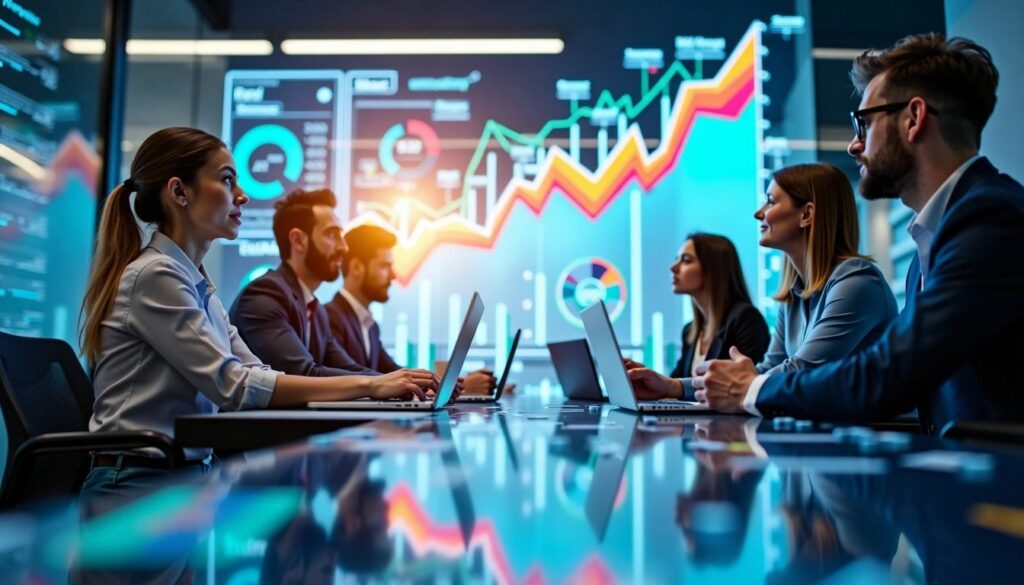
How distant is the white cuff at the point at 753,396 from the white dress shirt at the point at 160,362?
3.17ft

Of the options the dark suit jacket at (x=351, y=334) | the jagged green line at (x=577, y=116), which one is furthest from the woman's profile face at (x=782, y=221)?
the jagged green line at (x=577, y=116)

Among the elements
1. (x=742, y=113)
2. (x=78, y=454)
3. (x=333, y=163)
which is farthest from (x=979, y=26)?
(x=78, y=454)

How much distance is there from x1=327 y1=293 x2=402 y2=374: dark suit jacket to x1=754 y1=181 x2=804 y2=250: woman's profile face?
1835mm

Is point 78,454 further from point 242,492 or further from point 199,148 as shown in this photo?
point 242,492

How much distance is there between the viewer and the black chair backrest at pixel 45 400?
142 cm

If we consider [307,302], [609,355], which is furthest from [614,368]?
[307,302]

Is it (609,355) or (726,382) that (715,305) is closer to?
A: (609,355)

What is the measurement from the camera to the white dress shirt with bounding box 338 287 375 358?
138 inches

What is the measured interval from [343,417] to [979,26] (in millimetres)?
3314

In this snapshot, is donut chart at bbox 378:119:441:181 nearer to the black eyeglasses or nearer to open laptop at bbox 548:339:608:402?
open laptop at bbox 548:339:608:402

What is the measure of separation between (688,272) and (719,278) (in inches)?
5.1

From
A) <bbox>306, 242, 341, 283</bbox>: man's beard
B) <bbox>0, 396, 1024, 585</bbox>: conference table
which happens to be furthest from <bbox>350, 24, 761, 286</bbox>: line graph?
<bbox>0, 396, 1024, 585</bbox>: conference table

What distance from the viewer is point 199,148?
1779 mm

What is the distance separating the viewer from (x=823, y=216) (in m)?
2.15
